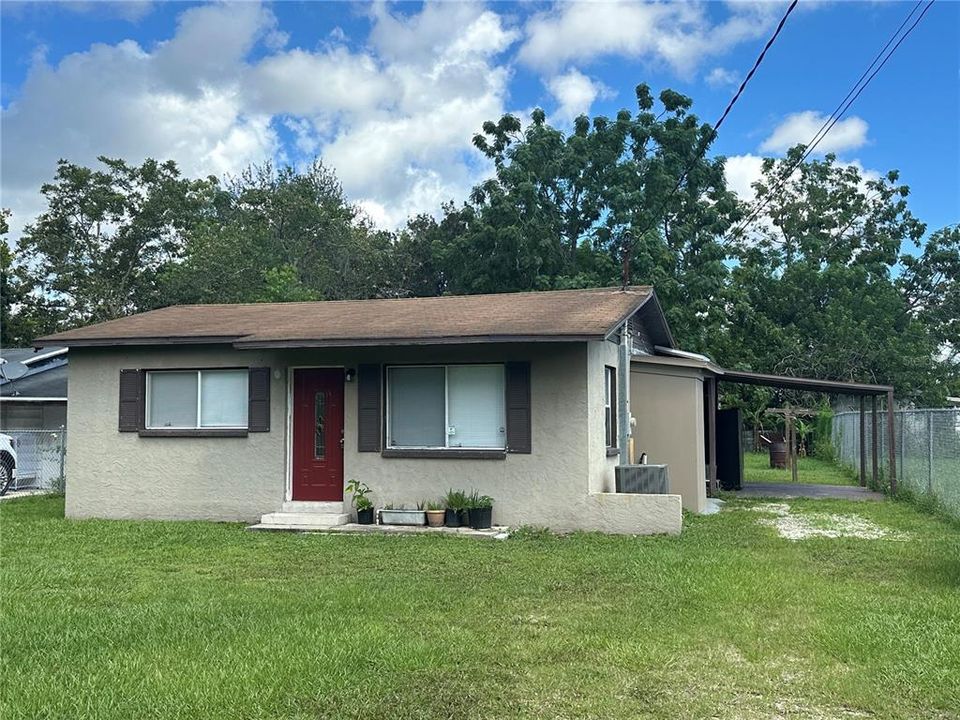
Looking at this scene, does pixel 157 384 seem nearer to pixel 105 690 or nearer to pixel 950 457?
pixel 105 690

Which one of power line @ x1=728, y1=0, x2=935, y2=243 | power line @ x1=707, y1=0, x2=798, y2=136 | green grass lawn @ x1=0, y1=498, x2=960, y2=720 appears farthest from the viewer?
power line @ x1=728, y1=0, x2=935, y2=243

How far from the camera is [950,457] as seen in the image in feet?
40.8

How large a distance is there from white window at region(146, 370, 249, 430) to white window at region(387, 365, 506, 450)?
7.75 feet

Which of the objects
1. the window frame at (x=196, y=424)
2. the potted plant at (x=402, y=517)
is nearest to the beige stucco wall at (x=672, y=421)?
the potted plant at (x=402, y=517)

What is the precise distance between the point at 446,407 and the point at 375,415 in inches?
39.2

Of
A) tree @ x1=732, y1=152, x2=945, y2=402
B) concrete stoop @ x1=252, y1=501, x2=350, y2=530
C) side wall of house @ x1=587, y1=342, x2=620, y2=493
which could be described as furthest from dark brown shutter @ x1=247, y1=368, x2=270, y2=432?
tree @ x1=732, y1=152, x2=945, y2=402

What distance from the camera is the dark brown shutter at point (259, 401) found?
12.4m

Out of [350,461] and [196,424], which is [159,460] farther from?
[350,461]

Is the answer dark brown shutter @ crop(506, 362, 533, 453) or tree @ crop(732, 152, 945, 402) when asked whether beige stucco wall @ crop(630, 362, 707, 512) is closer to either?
dark brown shutter @ crop(506, 362, 533, 453)

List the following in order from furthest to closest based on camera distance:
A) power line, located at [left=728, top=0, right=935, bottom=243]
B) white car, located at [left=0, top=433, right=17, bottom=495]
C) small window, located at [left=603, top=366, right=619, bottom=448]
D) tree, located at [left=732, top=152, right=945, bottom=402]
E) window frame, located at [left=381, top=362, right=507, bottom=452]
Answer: tree, located at [left=732, top=152, right=945, bottom=402]
white car, located at [left=0, top=433, right=17, bottom=495]
small window, located at [left=603, top=366, right=619, bottom=448]
window frame, located at [left=381, top=362, right=507, bottom=452]
power line, located at [left=728, top=0, right=935, bottom=243]

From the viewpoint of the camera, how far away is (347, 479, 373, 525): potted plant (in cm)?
1173

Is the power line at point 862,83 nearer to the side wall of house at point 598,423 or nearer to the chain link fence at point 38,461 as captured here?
the side wall of house at point 598,423

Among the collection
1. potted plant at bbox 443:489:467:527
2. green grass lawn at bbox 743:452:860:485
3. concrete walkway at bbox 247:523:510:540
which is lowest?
green grass lawn at bbox 743:452:860:485

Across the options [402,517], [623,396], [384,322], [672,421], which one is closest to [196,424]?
[384,322]
